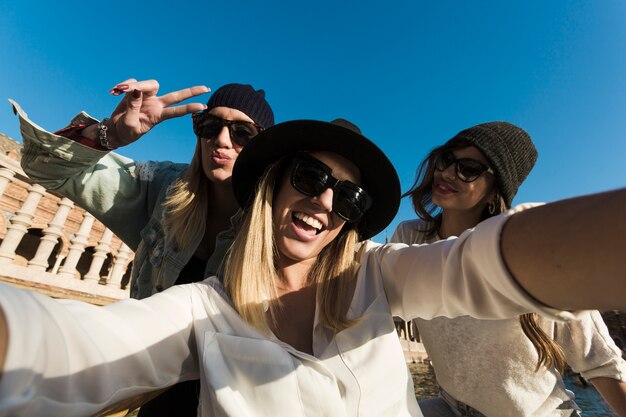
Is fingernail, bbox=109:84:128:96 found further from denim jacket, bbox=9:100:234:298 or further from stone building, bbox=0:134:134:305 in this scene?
stone building, bbox=0:134:134:305

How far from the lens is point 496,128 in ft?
8.50

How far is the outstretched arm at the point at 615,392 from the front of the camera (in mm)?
2027

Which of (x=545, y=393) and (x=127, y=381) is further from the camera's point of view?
(x=545, y=393)

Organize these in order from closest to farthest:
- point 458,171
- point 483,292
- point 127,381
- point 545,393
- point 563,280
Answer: point 563,280 → point 483,292 → point 127,381 → point 545,393 → point 458,171

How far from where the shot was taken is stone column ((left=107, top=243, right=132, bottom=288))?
339 inches

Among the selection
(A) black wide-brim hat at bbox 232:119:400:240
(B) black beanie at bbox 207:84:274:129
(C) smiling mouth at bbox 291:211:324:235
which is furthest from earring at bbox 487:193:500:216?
(B) black beanie at bbox 207:84:274:129

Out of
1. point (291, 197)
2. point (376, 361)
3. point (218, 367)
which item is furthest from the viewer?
point (291, 197)

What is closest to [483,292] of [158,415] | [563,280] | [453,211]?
[563,280]

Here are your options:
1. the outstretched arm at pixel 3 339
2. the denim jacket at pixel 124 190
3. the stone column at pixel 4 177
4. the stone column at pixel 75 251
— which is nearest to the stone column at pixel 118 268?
the stone column at pixel 75 251

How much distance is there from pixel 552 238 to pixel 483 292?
0.36 metres

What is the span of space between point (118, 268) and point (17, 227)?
277cm

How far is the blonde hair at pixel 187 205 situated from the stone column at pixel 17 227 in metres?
6.65

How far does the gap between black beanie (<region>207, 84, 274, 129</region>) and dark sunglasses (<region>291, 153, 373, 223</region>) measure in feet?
3.51

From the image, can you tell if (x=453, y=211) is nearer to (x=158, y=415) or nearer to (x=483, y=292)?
(x=483, y=292)
